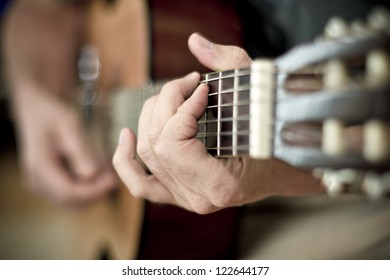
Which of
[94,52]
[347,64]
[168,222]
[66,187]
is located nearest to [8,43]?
[94,52]

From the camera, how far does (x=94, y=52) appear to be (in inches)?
36.0

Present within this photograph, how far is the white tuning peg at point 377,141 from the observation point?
28 cm

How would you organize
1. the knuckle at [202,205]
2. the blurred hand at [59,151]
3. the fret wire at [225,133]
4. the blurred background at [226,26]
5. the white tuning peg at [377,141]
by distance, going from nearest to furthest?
the white tuning peg at [377,141]
the fret wire at [225,133]
the knuckle at [202,205]
the blurred background at [226,26]
the blurred hand at [59,151]

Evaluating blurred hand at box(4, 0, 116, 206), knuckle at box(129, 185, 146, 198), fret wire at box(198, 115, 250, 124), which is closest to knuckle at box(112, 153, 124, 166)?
knuckle at box(129, 185, 146, 198)

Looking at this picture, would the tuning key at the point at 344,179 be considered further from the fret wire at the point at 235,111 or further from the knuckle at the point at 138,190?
the knuckle at the point at 138,190

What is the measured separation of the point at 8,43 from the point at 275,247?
0.66 metres

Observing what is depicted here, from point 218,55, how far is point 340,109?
0.19 metres

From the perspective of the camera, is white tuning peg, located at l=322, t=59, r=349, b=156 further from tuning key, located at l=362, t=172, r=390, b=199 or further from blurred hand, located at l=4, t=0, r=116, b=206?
blurred hand, located at l=4, t=0, r=116, b=206

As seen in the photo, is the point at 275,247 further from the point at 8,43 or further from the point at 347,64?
the point at 8,43

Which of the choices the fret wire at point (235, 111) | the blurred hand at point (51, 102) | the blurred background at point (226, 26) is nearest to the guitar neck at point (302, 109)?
the fret wire at point (235, 111)

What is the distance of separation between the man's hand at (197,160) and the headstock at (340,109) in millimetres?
97

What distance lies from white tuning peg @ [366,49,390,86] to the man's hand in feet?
0.56

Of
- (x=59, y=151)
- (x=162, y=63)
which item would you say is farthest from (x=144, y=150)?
(x=59, y=151)

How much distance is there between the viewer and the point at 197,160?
1.45 feet
